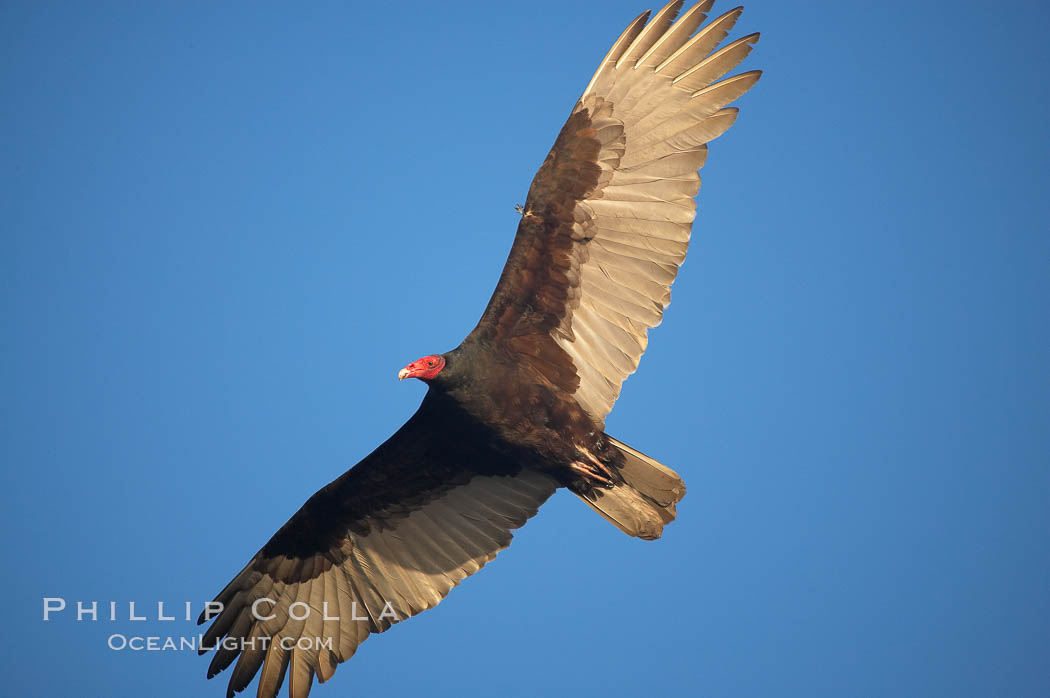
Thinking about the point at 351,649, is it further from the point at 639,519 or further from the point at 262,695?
the point at 639,519

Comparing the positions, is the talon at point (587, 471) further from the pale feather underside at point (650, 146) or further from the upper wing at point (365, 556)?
the pale feather underside at point (650, 146)

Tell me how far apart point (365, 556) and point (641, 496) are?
212 centimetres

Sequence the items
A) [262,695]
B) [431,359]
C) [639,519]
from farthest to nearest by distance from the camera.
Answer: [262,695]
[639,519]
[431,359]

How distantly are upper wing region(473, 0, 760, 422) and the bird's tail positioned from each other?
625 millimetres

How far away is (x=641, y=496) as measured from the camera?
226 inches

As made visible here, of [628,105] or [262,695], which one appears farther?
[262,695]

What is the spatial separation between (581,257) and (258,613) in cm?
338

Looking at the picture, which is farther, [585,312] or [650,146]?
[585,312]

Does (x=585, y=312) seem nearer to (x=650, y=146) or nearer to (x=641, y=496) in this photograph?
(x=650, y=146)

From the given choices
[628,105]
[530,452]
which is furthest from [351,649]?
[628,105]

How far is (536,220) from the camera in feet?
17.9

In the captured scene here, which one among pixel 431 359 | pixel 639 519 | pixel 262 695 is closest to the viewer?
pixel 431 359

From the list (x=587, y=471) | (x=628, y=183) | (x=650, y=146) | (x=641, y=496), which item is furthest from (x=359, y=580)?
(x=650, y=146)

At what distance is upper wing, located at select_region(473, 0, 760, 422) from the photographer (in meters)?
5.45
